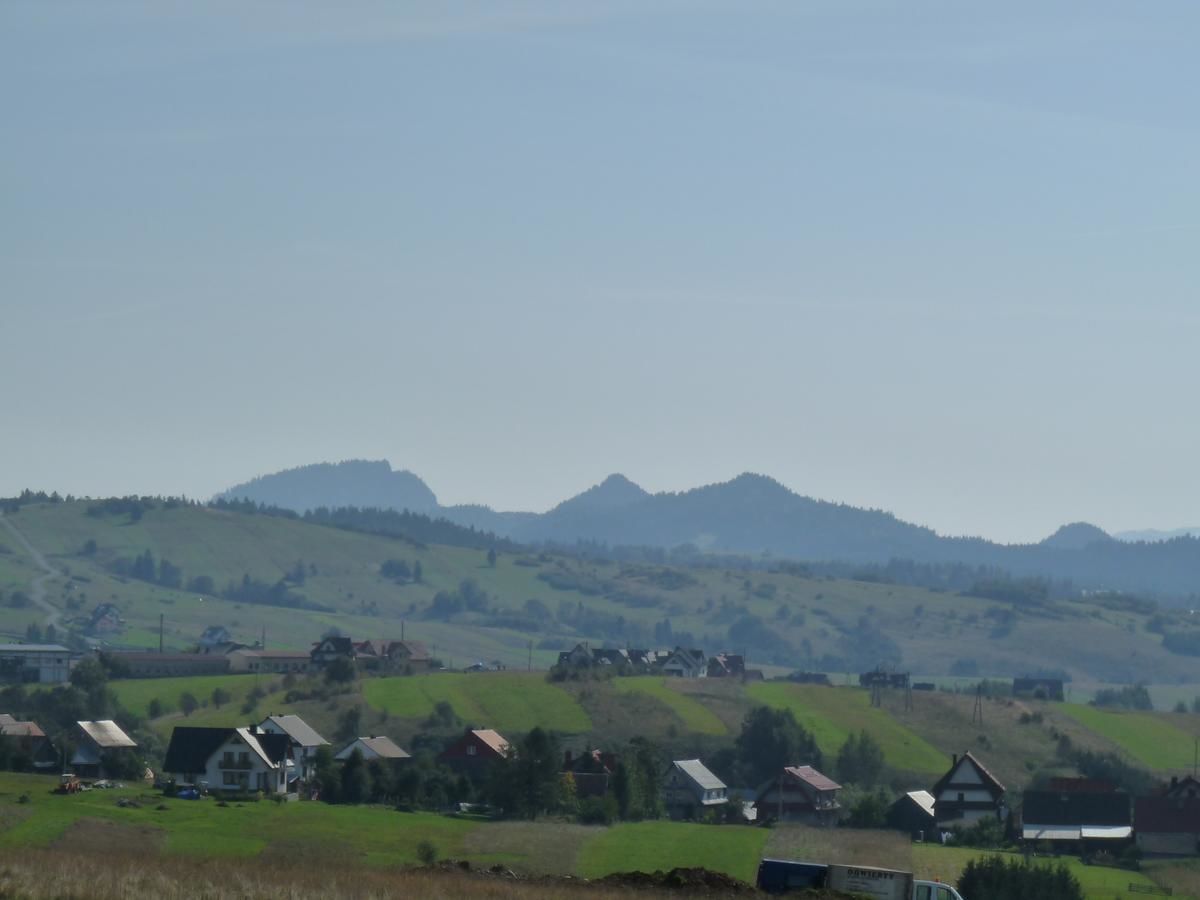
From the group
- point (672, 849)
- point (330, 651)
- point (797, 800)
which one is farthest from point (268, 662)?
point (672, 849)

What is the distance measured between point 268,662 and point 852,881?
11546cm

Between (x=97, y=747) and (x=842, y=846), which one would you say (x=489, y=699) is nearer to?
(x=97, y=747)

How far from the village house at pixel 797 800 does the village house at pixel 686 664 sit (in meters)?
67.3

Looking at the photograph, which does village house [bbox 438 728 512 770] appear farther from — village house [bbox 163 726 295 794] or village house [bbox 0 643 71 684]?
village house [bbox 0 643 71 684]

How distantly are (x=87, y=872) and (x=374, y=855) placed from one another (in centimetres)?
1894

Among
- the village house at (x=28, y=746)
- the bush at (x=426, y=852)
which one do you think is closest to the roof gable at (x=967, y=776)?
the bush at (x=426, y=852)

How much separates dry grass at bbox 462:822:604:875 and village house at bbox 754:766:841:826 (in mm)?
15439

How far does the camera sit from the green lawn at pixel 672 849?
176 feet

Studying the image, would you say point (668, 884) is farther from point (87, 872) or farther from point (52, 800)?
point (52, 800)

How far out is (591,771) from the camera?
8062 centimetres

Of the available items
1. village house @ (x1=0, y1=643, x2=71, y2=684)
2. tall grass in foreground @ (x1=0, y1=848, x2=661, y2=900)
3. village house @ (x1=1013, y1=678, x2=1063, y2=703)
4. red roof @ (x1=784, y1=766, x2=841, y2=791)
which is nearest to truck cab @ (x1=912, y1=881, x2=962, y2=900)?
tall grass in foreground @ (x1=0, y1=848, x2=661, y2=900)

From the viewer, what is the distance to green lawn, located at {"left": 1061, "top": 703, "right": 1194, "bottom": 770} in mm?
101250

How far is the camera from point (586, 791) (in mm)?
77500

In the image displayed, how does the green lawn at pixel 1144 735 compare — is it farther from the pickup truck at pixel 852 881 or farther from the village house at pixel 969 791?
the pickup truck at pixel 852 881
